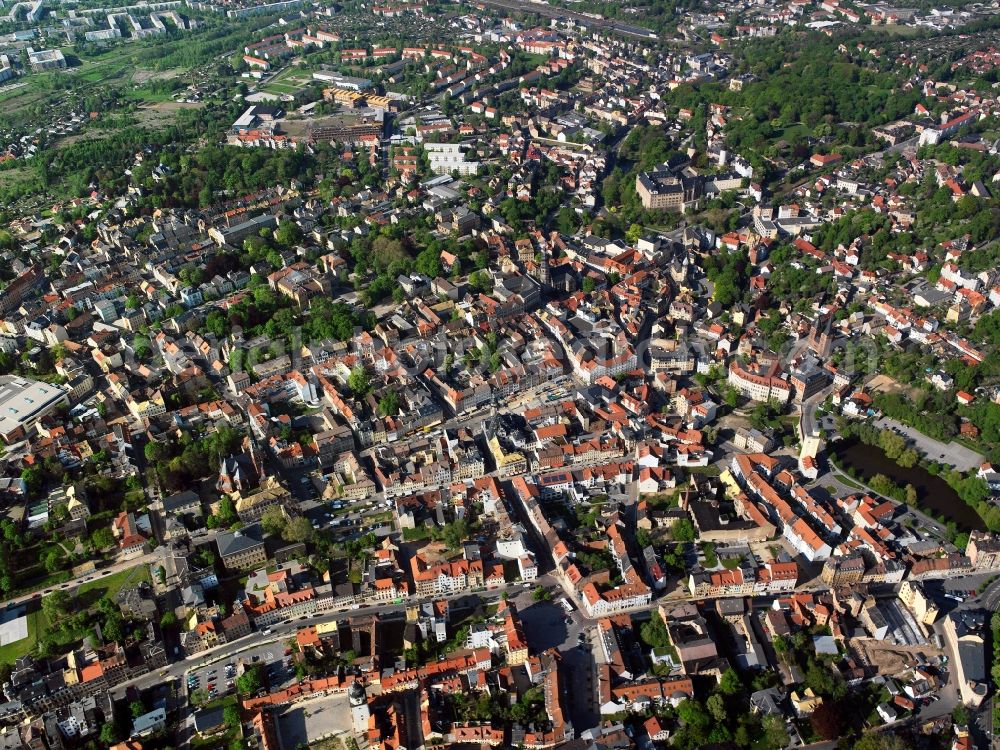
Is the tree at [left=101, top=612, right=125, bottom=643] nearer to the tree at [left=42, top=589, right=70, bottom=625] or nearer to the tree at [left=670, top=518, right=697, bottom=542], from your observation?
the tree at [left=42, top=589, right=70, bottom=625]

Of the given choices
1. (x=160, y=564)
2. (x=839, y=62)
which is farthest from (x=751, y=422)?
(x=839, y=62)

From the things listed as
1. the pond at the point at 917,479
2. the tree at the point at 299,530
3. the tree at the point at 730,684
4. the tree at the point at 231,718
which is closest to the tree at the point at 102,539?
the tree at the point at 299,530

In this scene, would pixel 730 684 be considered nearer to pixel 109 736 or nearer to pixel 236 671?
pixel 236 671

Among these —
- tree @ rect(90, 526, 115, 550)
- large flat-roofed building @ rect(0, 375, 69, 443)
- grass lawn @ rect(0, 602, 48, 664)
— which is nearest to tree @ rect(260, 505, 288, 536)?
tree @ rect(90, 526, 115, 550)

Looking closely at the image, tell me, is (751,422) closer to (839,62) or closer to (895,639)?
(895,639)

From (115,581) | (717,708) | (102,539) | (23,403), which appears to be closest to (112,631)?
(115,581)
